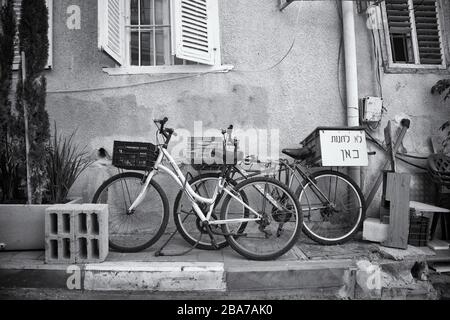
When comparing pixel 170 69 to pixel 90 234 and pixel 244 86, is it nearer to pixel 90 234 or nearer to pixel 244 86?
pixel 244 86

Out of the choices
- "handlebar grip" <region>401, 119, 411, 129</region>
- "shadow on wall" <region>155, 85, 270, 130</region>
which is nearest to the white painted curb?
"shadow on wall" <region>155, 85, 270, 130</region>

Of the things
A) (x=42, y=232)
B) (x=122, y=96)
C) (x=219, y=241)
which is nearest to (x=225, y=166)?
(x=219, y=241)

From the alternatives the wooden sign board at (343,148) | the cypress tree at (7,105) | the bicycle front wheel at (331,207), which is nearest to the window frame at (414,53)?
the wooden sign board at (343,148)

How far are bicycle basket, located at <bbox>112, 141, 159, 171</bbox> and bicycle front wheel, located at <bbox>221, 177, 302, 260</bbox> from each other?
1081 mm

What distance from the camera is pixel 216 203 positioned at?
4.17 meters

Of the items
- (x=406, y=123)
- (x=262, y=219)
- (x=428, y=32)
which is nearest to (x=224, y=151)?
(x=262, y=219)

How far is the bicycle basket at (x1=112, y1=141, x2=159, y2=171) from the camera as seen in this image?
4008 millimetres

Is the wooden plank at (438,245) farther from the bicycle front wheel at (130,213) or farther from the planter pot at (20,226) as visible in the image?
the planter pot at (20,226)

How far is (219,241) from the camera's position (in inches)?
171

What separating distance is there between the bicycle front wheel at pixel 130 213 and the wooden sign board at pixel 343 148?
2.20 meters

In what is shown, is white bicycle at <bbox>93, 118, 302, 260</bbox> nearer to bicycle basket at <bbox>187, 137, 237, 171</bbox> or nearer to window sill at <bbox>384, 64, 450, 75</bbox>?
bicycle basket at <bbox>187, 137, 237, 171</bbox>

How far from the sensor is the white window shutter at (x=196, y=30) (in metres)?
4.73

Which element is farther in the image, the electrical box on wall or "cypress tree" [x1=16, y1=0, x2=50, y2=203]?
the electrical box on wall

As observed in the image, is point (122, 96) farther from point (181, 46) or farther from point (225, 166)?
point (225, 166)
